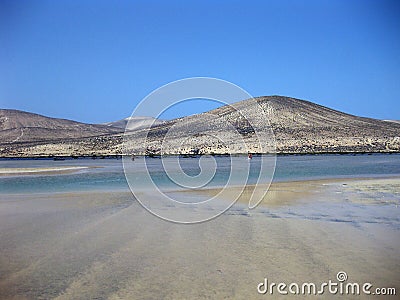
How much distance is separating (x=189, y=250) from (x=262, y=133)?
101 metres

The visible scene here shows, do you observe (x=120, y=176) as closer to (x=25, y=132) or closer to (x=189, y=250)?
(x=189, y=250)

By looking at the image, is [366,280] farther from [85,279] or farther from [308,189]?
[308,189]

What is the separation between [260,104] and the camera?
119125 mm

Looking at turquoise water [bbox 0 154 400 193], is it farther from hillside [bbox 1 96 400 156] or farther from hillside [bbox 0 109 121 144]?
hillside [bbox 0 109 121 144]

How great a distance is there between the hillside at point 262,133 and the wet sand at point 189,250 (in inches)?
3154

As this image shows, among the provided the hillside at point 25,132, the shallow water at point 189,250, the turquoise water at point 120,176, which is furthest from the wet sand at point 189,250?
the hillside at point 25,132

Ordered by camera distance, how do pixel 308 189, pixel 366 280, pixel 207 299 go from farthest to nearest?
pixel 308 189 < pixel 366 280 < pixel 207 299

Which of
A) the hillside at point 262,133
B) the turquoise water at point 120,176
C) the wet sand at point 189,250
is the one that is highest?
the hillside at point 262,133

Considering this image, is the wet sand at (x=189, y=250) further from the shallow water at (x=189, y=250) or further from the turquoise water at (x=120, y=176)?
the turquoise water at (x=120, y=176)

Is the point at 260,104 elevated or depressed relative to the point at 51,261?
elevated

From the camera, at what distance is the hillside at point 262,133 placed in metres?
95.4

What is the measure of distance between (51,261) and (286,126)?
335 ft

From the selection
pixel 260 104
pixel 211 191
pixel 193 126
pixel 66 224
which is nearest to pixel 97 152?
pixel 193 126

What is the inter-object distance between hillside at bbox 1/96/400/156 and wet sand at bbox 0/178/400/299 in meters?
80.1
